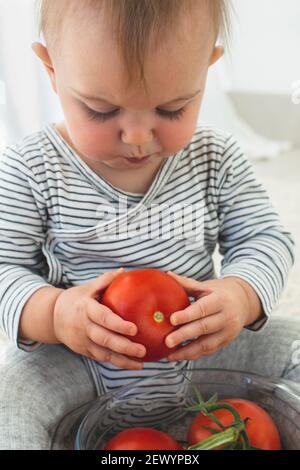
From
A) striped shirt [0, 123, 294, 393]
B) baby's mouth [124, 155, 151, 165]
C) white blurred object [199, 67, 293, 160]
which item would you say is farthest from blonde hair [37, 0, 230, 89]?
white blurred object [199, 67, 293, 160]

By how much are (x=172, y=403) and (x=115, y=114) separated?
1.12 feet

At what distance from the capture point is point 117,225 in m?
0.78

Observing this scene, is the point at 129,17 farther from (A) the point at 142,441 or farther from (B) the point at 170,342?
(A) the point at 142,441


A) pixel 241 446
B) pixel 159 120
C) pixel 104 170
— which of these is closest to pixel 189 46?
pixel 159 120

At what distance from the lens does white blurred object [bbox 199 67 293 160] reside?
1854 millimetres

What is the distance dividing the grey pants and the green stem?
174 millimetres

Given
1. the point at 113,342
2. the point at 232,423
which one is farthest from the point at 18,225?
the point at 232,423

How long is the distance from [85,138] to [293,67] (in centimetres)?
137

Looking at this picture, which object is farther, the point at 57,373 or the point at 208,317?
the point at 57,373

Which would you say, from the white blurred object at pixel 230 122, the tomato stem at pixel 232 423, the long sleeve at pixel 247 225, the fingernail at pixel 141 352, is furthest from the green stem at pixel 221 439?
the white blurred object at pixel 230 122

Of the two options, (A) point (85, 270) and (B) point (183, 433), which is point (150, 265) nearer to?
(A) point (85, 270)

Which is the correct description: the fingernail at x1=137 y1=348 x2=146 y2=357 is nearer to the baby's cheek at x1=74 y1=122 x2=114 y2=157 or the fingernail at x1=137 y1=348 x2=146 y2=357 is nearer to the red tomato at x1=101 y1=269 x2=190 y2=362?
the red tomato at x1=101 y1=269 x2=190 y2=362

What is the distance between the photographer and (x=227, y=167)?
0.83 meters

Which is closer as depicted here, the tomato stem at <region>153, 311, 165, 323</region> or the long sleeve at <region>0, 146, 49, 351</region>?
the tomato stem at <region>153, 311, 165, 323</region>
